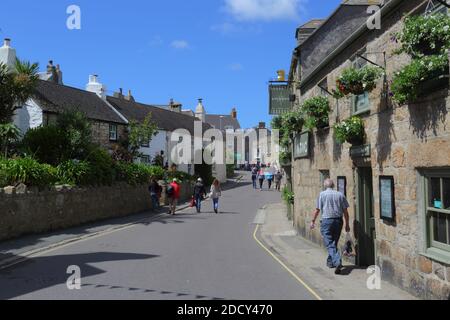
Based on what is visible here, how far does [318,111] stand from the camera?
12.2 m

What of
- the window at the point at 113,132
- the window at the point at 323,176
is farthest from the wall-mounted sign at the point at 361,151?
the window at the point at 113,132

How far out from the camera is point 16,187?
48.8 feet

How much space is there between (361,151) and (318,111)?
115 inches

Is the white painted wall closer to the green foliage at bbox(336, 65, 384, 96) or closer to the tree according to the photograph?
the tree

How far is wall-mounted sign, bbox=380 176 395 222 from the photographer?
8062 millimetres

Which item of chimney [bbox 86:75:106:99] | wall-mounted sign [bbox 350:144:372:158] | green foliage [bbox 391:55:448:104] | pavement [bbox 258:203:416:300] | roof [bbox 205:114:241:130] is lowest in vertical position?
Answer: pavement [bbox 258:203:416:300]

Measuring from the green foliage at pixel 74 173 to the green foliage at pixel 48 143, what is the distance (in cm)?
59

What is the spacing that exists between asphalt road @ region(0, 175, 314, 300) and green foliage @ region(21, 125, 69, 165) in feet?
17.1

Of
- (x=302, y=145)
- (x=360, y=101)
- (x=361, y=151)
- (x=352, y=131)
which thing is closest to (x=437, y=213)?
(x=361, y=151)

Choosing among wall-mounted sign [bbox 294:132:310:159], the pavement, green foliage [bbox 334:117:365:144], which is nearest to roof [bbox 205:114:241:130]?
wall-mounted sign [bbox 294:132:310:159]

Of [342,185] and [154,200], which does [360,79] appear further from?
[154,200]

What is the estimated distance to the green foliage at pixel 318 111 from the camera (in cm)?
1210

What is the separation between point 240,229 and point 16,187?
295 inches
